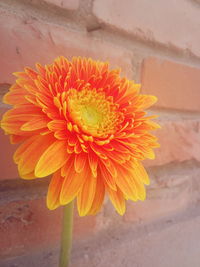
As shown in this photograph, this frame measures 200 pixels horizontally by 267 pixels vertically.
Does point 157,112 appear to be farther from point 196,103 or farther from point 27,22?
point 27,22

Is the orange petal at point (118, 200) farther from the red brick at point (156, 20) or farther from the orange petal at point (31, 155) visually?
the red brick at point (156, 20)

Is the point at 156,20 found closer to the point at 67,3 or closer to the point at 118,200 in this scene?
the point at 67,3

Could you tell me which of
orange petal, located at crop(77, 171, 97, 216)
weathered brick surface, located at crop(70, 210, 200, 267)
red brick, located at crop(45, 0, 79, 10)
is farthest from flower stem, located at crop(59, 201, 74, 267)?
red brick, located at crop(45, 0, 79, 10)

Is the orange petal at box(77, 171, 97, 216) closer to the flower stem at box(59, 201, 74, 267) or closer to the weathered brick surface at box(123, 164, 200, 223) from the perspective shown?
the flower stem at box(59, 201, 74, 267)

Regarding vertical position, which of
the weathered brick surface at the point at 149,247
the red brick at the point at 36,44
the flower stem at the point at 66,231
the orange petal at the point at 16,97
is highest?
the red brick at the point at 36,44

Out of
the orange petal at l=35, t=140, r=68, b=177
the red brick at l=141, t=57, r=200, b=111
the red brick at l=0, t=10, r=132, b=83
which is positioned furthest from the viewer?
the red brick at l=141, t=57, r=200, b=111

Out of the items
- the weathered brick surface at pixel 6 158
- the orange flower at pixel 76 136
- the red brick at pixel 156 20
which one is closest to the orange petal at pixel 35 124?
the orange flower at pixel 76 136

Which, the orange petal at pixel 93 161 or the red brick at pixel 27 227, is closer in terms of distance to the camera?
the orange petal at pixel 93 161

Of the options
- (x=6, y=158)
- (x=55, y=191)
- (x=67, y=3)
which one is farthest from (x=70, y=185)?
(x=67, y=3)
